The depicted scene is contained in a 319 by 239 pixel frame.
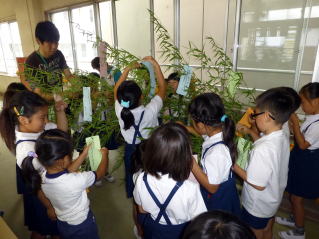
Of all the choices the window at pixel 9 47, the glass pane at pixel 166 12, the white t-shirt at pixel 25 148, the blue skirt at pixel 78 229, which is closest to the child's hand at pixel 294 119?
the blue skirt at pixel 78 229

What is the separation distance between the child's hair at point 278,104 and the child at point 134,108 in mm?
797

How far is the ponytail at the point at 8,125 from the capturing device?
61.9 inches

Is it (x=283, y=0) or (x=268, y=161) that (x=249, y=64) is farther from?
(x=268, y=161)

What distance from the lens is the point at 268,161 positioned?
51.1 inches

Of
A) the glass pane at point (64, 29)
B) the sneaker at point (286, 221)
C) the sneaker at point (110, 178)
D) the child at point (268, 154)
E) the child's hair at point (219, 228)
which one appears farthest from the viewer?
the glass pane at point (64, 29)

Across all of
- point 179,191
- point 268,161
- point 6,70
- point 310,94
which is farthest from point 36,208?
point 6,70

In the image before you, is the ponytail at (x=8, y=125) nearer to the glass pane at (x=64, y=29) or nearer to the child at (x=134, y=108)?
the child at (x=134, y=108)

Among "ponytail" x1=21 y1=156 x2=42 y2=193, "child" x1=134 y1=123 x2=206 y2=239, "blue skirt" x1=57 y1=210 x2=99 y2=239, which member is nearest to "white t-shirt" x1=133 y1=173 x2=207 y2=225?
"child" x1=134 y1=123 x2=206 y2=239

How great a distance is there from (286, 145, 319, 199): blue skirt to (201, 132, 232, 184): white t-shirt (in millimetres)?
988

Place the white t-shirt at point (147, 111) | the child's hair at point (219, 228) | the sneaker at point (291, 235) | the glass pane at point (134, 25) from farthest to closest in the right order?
the glass pane at point (134, 25)
the sneaker at point (291, 235)
the white t-shirt at point (147, 111)
the child's hair at point (219, 228)

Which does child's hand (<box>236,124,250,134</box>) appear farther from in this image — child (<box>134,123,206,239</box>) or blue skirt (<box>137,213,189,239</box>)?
blue skirt (<box>137,213,189,239</box>)

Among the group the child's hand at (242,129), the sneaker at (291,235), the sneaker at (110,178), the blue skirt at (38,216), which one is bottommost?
the sneaker at (110,178)

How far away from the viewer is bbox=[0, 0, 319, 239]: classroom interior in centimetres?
244

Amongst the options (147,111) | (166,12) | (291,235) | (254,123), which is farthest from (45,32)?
(166,12)
